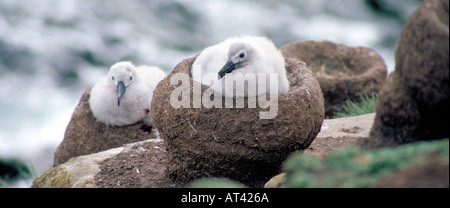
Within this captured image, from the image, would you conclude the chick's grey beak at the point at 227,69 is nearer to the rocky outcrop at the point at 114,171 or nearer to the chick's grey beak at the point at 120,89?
the rocky outcrop at the point at 114,171

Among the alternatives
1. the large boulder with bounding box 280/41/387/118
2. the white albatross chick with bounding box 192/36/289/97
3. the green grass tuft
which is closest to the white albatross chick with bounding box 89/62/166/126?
the white albatross chick with bounding box 192/36/289/97

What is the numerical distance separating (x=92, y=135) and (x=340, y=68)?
5545 millimetres

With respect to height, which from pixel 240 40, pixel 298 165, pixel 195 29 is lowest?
pixel 298 165

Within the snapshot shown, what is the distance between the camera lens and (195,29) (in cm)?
1423

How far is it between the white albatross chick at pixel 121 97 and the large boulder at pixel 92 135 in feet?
0.31

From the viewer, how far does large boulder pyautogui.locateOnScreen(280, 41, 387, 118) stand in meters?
9.08

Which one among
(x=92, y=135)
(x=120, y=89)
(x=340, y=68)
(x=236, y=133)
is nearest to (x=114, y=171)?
(x=236, y=133)

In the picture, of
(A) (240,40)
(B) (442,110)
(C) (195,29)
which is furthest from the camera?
(C) (195,29)

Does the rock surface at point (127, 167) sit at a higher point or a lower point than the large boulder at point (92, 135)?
lower

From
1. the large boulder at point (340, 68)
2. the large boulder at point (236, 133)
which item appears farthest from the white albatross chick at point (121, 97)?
the large boulder at point (340, 68)

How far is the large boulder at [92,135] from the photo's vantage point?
6.95 metres

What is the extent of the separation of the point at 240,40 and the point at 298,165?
7.84 ft
